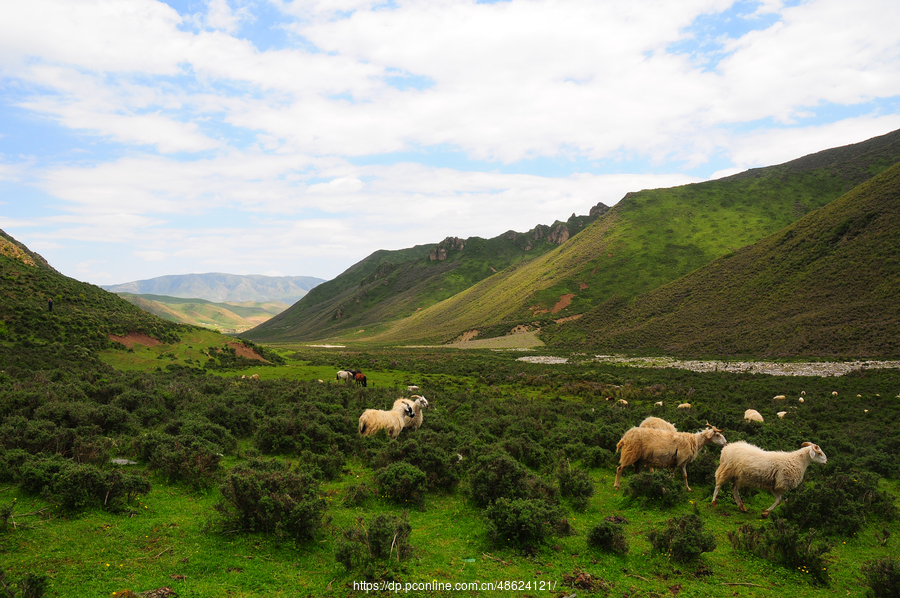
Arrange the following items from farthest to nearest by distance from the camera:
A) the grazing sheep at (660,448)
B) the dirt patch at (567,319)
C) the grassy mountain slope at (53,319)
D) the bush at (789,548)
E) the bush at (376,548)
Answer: the dirt patch at (567,319) < the grassy mountain slope at (53,319) < the grazing sheep at (660,448) < the bush at (789,548) < the bush at (376,548)

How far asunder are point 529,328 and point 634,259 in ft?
127

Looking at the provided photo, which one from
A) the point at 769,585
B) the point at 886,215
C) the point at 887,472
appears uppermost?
the point at 886,215

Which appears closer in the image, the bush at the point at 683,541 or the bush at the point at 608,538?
the bush at the point at 683,541

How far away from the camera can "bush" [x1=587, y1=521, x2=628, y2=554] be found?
8070mm

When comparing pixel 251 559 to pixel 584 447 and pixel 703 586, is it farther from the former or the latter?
pixel 584 447

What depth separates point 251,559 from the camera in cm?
707

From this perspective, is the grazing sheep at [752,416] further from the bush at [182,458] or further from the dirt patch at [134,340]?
the dirt patch at [134,340]

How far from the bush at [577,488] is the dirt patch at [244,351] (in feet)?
113

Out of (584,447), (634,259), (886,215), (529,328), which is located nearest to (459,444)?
(584,447)

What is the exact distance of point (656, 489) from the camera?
11.0 m

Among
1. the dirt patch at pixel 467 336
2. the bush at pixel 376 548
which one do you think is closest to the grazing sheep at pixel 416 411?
the bush at pixel 376 548

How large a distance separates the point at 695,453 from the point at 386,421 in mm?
10005

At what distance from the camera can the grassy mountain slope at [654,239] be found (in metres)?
110

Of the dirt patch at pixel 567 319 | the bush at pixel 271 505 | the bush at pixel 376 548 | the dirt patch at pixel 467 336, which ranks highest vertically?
the dirt patch at pixel 567 319
